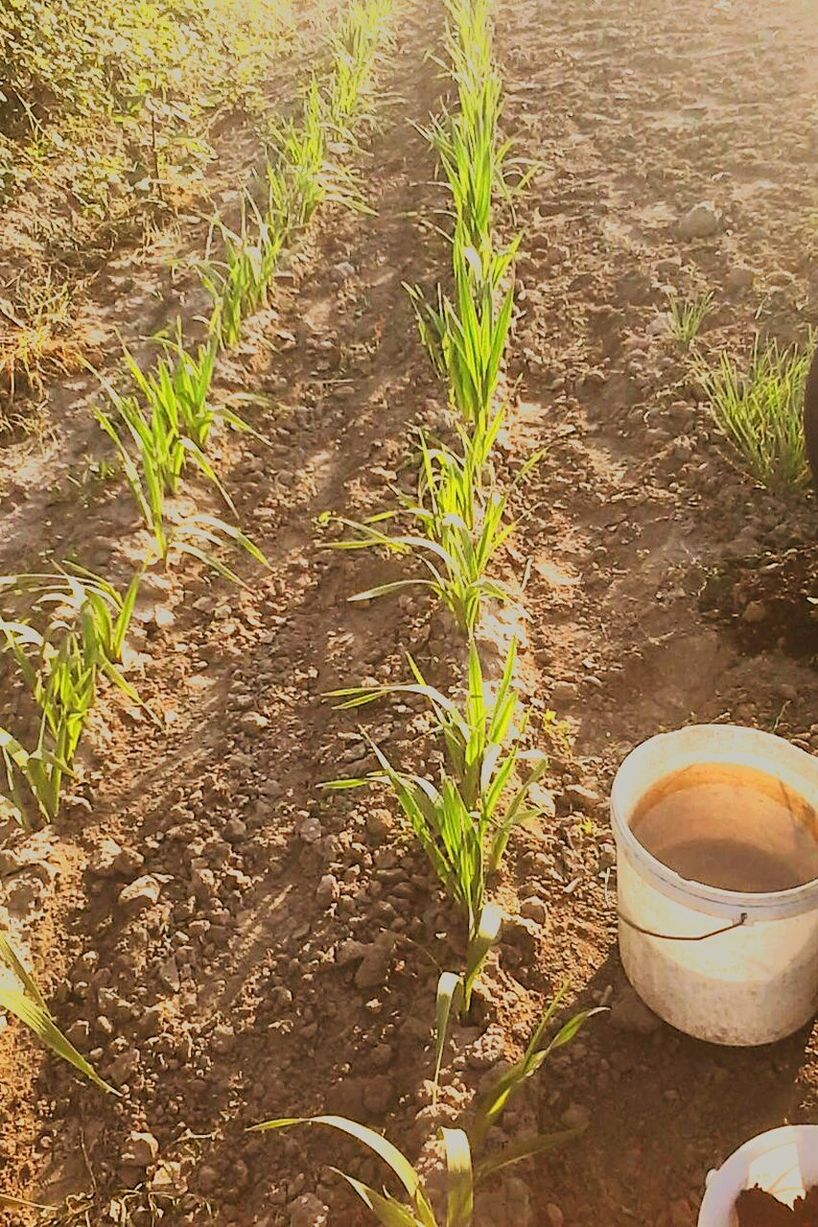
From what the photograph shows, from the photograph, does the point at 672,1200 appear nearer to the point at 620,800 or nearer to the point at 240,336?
the point at 620,800

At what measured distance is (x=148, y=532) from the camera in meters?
2.21

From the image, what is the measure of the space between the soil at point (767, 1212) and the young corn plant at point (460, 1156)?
25 cm

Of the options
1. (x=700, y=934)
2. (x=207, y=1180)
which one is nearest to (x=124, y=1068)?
(x=207, y=1180)

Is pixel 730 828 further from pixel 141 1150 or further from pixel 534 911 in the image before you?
pixel 141 1150

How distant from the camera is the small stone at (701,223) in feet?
9.67

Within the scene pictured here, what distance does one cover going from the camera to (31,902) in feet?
5.32

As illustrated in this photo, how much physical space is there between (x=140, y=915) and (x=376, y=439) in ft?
4.19

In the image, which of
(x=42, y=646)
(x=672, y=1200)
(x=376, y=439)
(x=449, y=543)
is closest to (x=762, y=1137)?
(x=672, y=1200)

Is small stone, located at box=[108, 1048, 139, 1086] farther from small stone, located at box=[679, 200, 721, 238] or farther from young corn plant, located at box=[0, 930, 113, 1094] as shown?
small stone, located at box=[679, 200, 721, 238]

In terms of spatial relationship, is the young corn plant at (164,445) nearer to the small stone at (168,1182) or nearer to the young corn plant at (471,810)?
the young corn plant at (471,810)

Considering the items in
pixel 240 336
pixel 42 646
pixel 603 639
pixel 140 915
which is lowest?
pixel 140 915

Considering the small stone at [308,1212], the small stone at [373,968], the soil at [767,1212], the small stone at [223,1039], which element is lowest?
the small stone at [308,1212]

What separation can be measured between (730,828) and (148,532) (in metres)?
1.37

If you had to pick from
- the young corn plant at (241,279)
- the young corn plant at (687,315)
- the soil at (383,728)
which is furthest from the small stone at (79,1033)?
the young corn plant at (687,315)
